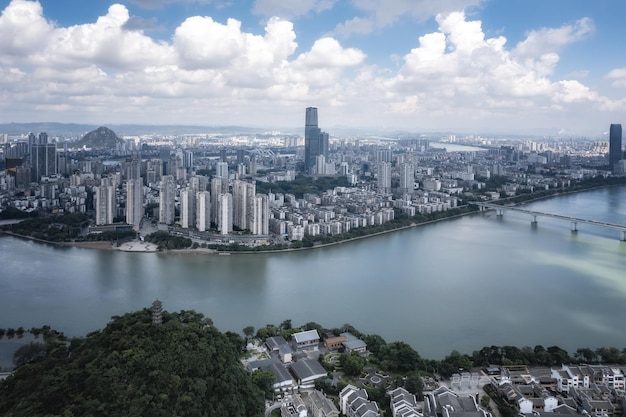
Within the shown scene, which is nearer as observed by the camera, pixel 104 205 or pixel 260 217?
pixel 260 217

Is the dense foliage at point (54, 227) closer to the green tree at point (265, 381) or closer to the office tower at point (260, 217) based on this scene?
the office tower at point (260, 217)

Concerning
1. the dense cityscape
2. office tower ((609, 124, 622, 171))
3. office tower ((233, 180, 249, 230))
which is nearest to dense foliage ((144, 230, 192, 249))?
the dense cityscape

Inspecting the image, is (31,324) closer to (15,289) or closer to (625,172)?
(15,289)

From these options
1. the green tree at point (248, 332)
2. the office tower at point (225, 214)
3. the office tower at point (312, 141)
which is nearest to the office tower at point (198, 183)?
the office tower at point (225, 214)

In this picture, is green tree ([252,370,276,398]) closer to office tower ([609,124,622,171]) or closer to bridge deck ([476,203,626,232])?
bridge deck ([476,203,626,232])

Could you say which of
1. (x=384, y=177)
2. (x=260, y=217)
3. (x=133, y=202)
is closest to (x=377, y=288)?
(x=260, y=217)

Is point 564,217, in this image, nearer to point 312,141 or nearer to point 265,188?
point 265,188
